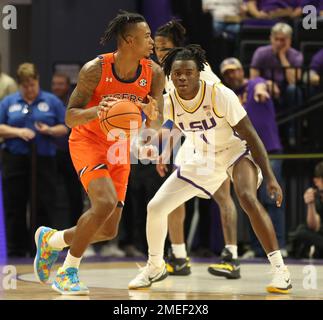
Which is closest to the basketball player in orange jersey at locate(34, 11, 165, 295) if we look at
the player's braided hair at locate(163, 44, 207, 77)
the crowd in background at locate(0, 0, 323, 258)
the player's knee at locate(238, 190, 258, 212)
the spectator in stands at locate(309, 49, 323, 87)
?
the player's braided hair at locate(163, 44, 207, 77)

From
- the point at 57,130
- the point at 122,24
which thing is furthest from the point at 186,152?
the point at 57,130

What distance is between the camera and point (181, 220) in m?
9.16

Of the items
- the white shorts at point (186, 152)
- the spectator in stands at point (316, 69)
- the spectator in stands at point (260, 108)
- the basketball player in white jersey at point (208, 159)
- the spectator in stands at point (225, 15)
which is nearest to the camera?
the basketball player in white jersey at point (208, 159)

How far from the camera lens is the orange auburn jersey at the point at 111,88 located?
7.20 m

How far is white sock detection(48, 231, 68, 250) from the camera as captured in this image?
7.59m

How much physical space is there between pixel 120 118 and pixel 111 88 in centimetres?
37

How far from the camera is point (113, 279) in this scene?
339 inches

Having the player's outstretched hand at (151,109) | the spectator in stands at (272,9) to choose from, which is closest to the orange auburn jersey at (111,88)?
the player's outstretched hand at (151,109)

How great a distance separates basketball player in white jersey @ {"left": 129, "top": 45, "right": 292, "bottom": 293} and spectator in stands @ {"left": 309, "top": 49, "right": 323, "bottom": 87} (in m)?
4.37

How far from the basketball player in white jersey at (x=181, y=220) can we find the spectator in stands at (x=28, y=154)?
262 centimetres

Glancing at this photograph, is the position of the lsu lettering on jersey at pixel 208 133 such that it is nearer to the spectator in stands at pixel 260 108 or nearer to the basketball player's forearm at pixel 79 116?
the basketball player's forearm at pixel 79 116

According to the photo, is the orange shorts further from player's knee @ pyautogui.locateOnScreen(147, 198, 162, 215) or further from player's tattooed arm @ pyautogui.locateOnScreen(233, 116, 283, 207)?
player's tattooed arm @ pyautogui.locateOnScreen(233, 116, 283, 207)

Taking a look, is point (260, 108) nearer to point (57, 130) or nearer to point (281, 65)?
point (281, 65)

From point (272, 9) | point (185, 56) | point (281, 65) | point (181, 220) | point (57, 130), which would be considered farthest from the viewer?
point (272, 9)
